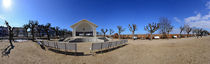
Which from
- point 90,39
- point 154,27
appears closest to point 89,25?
point 90,39

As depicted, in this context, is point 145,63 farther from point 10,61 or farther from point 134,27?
point 134,27

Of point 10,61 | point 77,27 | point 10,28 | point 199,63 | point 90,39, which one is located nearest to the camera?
point 199,63

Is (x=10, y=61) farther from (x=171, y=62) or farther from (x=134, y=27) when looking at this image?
(x=134, y=27)

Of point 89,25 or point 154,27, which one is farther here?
point 89,25

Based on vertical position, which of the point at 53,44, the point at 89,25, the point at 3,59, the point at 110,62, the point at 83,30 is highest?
the point at 89,25

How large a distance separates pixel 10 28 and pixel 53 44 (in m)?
14.3

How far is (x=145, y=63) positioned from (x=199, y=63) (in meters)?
3.04

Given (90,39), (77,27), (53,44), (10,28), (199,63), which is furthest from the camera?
(77,27)

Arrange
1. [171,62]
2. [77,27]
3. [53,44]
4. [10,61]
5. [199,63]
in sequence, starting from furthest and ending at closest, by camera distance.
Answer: [77,27], [53,44], [10,61], [171,62], [199,63]

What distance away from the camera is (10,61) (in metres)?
5.52

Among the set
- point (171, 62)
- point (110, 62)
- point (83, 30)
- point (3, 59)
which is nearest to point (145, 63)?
point (171, 62)

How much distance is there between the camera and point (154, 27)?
24.7 metres

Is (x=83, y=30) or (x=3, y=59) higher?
(x=83, y=30)

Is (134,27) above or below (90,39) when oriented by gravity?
above
